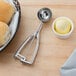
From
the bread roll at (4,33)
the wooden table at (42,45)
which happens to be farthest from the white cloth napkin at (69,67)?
the bread roll at (4,33)

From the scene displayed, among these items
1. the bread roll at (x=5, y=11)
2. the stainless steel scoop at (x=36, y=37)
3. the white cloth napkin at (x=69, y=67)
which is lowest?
the white cloth napkin at (x=69, y=67)

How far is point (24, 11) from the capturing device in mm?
742

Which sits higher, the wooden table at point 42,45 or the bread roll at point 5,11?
the bread roll at point 5,11

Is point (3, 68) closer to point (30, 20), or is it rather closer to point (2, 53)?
point (2, 53)

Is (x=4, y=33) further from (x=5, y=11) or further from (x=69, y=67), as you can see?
(x=69, y=67)

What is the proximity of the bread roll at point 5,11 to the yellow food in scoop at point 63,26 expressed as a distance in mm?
134

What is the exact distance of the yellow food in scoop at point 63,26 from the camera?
2.19 feet

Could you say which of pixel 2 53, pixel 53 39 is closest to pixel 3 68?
pixel 2 53

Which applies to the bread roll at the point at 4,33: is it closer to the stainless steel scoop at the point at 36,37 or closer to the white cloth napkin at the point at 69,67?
the stainless steel scoop at the point at 36,37

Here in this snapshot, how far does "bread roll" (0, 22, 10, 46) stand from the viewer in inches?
25.1

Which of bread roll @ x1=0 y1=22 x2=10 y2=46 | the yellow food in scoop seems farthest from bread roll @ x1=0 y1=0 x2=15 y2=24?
the yellow food in scoop

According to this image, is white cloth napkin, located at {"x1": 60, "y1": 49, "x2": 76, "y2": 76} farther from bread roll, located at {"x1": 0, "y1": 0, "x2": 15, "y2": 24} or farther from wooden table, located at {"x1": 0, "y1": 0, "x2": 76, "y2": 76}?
bread roll, located at {"x1": 0, "y1": 0, "x2": 15, "y2": 24}

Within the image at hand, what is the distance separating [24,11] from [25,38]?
0.09 meters

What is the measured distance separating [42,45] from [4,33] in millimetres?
114
